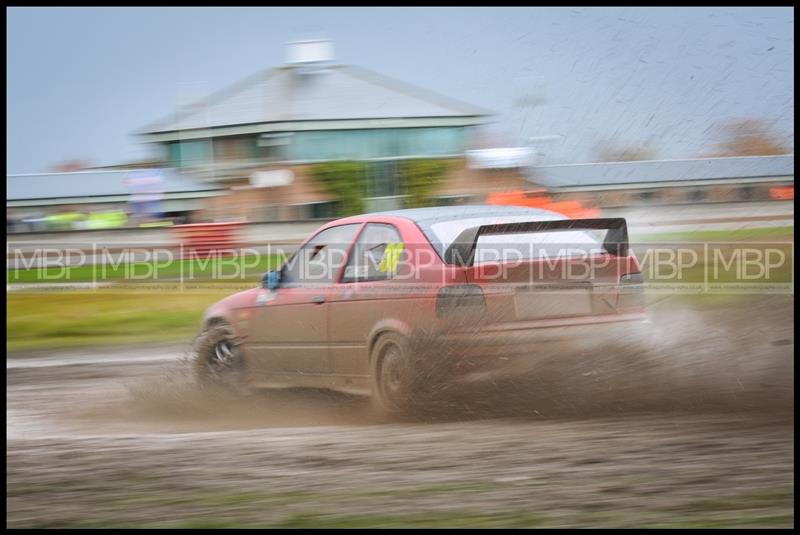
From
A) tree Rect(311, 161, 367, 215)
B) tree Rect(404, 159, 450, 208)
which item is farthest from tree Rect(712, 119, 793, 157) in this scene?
tree Rect(311, 161, 367, 215)

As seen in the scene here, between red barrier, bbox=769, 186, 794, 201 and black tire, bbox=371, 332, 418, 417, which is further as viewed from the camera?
red barrier, bbox=769, 186, 794, 201

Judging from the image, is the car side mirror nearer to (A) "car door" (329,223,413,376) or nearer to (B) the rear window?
(A) "car door" (329,223,413,376)

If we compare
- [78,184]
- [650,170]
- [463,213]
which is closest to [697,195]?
[650,170]

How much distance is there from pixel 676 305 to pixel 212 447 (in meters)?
3.73

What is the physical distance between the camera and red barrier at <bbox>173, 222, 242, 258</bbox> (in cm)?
1742

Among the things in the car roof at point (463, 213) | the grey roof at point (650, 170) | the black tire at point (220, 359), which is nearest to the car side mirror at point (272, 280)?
the black tire at point (220, 359)

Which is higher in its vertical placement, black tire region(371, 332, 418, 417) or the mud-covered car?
the mud-covered car

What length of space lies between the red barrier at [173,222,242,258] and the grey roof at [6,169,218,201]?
419 centimetres

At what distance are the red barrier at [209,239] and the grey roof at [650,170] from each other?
8.59 m

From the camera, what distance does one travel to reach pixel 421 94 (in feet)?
71.3

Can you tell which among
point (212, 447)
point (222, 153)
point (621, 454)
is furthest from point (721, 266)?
point (222, 153)

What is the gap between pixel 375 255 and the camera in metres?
7.22

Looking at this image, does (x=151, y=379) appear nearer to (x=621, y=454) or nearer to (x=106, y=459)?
(x=106, y=459)

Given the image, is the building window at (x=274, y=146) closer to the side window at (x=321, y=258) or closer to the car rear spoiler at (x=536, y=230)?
the side window at (x=321, y=258)
